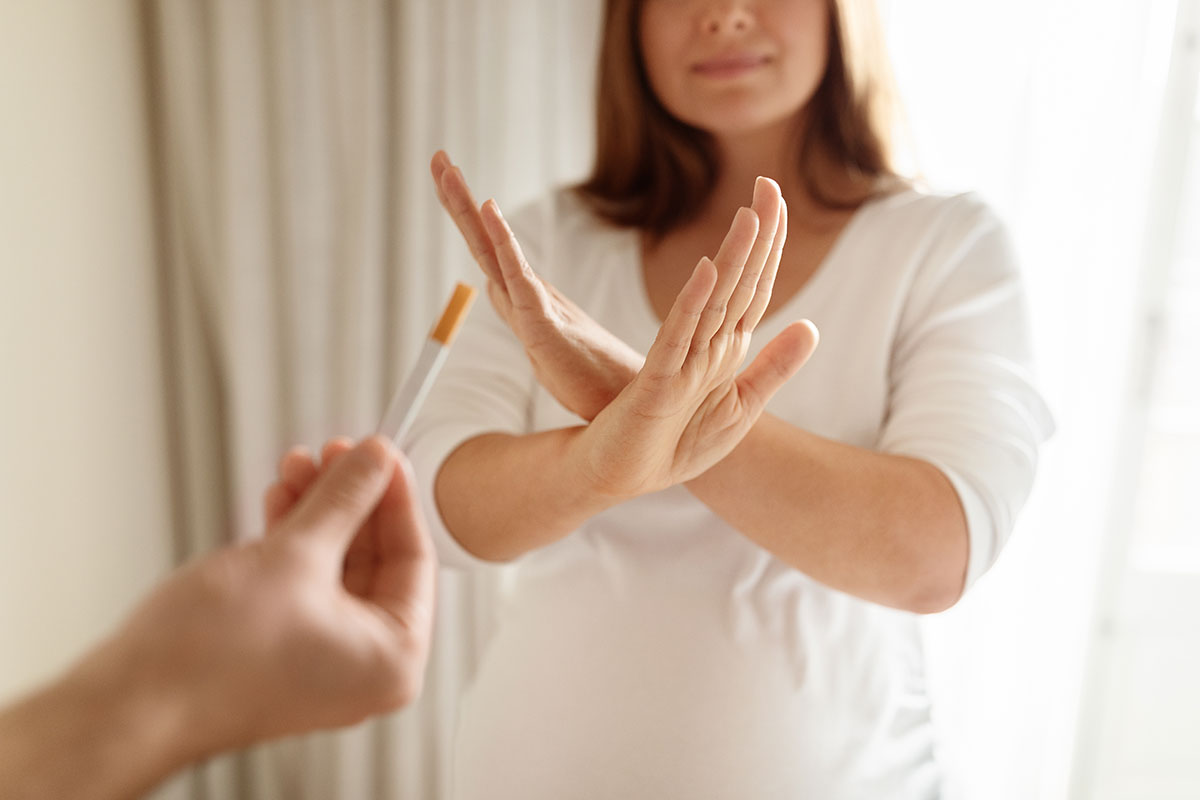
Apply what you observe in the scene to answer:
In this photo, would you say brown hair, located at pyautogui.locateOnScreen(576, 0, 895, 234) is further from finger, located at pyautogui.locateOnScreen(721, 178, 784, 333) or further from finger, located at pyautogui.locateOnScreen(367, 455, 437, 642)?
finger, located at pyautogui.locateOnScreen(367, 455, 437, 642)

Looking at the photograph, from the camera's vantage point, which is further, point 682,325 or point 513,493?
point 513,493

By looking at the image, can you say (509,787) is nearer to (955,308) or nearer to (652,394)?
(652,394)

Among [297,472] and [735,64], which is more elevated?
[735,64]

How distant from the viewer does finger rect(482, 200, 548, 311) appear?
407mm

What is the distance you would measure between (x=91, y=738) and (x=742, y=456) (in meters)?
0.38

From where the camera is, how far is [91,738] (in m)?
0.22

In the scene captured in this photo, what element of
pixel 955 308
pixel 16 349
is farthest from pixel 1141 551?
pixel 16 349

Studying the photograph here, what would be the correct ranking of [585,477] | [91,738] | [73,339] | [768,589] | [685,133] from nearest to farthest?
[91,738], [585,477], [768,589], [685,133], [73,339]

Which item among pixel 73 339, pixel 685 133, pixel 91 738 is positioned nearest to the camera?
pixel 91 738

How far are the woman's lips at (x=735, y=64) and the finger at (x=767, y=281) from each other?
1.01 feet

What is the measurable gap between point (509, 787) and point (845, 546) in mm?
303

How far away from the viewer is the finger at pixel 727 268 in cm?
37

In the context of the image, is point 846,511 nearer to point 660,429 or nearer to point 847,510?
point 847,510

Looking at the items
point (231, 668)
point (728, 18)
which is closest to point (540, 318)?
point (231, 668)
